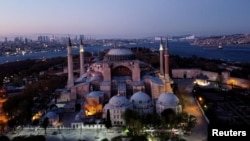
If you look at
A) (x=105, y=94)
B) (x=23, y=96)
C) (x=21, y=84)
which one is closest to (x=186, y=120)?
(x=105, y=94)

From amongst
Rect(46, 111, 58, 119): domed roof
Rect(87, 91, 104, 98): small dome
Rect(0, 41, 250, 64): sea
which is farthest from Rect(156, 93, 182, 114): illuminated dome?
Rect(0, 41, 250, 64): sea

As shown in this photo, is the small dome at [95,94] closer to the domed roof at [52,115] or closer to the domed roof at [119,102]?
the domed roof at [119,102]

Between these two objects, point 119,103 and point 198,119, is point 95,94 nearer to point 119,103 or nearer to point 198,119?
point 119,103

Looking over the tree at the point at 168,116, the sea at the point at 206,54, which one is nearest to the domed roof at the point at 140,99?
the tree at the point at 168,116

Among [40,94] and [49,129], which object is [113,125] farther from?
[40,94]

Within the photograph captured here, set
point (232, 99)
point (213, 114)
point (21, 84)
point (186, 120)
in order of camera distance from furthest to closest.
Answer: point (21, 84) → point (232, 99) → point (213, 114) → point (186, 120)

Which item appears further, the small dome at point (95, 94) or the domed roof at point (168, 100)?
the small dome at point (95, 94)

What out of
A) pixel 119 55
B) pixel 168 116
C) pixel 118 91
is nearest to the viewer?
pixel 168 116

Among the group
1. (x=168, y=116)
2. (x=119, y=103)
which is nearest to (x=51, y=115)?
(x=119, y=103)
